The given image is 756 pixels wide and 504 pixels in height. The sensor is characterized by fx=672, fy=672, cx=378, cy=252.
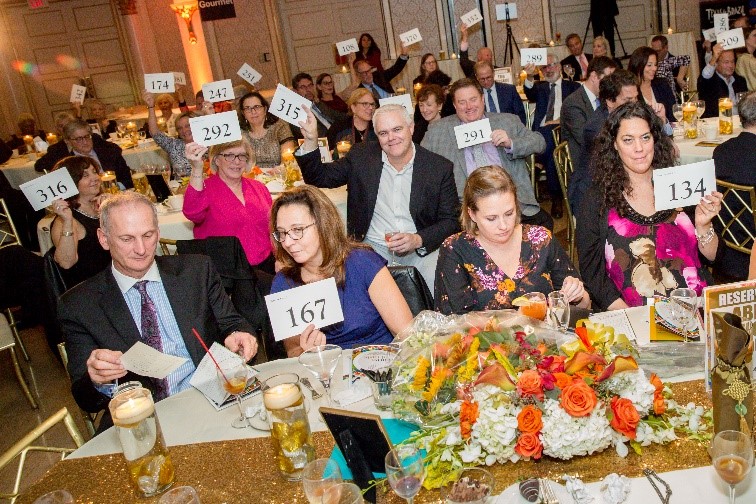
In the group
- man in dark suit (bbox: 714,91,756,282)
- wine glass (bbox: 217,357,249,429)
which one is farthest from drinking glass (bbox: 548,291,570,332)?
man in dark suit (bbox: 714,91,756,282)

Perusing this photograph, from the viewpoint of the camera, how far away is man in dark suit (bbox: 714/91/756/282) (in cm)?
368

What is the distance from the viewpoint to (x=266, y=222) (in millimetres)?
4383

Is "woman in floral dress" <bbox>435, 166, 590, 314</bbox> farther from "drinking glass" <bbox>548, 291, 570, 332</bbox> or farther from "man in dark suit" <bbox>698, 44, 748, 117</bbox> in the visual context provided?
"man in dark suit" <bbox>698, 44, 748, 117</bbox>

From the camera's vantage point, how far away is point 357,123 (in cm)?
595

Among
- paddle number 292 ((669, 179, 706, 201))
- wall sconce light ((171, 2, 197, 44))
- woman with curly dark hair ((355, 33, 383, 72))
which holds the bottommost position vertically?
paddle number 292 ((669, 179, 706, 201))

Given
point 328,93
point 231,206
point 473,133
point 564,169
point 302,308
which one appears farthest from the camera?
point 328,93

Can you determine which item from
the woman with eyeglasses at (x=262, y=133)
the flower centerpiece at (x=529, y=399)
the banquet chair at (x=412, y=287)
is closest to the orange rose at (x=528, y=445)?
the flower centerpiece at (x=529, y=399)

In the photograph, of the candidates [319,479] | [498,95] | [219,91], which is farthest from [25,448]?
[498,95]

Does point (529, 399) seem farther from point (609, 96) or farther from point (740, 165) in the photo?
point (609, 96)

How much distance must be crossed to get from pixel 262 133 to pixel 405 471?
5224mm

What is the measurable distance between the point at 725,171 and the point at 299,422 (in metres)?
3.02

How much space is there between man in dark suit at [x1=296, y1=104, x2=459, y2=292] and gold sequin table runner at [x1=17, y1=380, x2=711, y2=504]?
2.10 meters

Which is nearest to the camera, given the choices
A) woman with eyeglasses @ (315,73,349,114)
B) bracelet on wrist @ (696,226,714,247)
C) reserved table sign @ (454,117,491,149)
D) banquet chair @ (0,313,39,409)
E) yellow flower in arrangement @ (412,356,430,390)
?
yellow flower in arrangement @ (412,356,430,390)

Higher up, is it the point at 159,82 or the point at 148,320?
the point at 159,82
